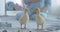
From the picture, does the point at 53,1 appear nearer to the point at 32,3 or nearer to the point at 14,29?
the point at 32,3

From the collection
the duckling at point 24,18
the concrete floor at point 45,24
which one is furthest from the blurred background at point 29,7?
the duckling at point 24,18

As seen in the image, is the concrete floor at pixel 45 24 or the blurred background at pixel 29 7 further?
the blurred background at pixel 29 7

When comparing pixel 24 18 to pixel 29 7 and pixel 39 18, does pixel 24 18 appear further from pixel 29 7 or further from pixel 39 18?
pixel 29 7

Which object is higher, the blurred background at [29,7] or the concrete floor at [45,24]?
the blurred background at [29,7]

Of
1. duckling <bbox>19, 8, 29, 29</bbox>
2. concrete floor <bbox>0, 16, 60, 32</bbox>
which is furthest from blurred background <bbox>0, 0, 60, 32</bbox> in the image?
duckling <bbox>19, 8, 29, 29</bbox>

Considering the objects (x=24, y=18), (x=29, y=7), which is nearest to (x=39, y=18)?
(x=24, y=18)

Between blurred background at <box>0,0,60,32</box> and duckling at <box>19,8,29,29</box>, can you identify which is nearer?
duckling at <box>19,8,29,29</box>

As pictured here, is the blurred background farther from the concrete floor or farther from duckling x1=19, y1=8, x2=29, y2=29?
duckling x1=19, y1=8, x2=29, y2=29

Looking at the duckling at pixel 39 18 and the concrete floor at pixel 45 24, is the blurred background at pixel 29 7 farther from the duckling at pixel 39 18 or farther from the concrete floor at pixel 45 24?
the duckling at pixel 39 18

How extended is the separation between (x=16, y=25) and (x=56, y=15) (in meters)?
0.32

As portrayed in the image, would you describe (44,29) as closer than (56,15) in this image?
Yes

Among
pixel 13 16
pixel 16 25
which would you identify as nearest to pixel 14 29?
pixel 16 25

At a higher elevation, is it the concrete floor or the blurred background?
the blurred background

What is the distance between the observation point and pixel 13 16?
110cm
